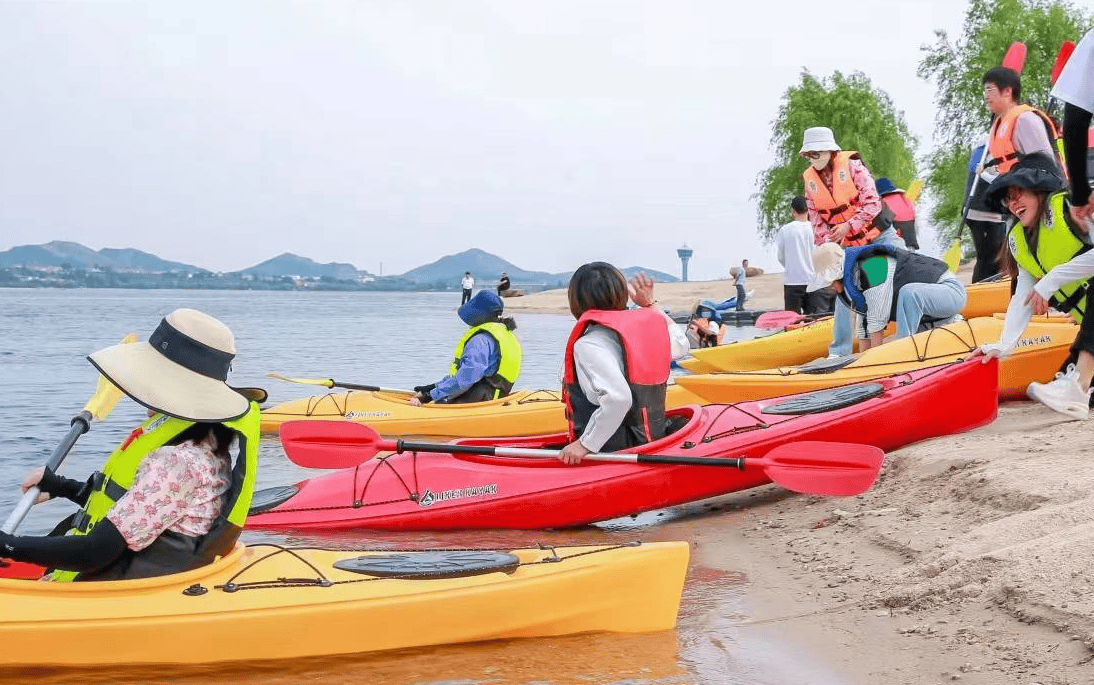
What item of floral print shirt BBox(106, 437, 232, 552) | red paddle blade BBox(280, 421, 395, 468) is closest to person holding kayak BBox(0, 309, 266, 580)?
floral print shirt BBox(106, 437, 232, 552)

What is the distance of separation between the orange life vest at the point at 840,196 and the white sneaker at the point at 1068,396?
395cm

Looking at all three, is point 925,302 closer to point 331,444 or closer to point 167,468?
point 331,444

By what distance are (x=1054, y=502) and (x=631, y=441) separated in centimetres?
201

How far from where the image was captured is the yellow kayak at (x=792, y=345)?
9438 mm

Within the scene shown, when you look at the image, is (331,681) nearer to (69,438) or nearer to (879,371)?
(69,438)

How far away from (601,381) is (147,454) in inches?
92.1

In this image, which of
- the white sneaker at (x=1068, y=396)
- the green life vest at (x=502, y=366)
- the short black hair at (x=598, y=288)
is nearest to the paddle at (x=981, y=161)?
the white sneaker at (x=1068, y=396)

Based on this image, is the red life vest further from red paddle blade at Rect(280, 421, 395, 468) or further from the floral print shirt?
the floral print shirt

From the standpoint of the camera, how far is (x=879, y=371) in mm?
7121

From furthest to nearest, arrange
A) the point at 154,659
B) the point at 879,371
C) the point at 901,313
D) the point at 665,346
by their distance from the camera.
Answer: the point at 901,313 < the point at 879,371 < the point at 665,346 < the point at 154,659

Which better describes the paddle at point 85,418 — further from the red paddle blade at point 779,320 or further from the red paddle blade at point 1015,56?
the red paddle blade at point 779,320

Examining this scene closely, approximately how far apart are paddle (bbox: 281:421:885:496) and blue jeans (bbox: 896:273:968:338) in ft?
9.21

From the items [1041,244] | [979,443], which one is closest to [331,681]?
[979,443]

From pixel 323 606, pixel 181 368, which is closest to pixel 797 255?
pixel 323 606
